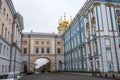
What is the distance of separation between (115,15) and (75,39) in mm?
Answer: 16850

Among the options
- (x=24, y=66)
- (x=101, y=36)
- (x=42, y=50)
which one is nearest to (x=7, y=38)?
(x=101, y=36)

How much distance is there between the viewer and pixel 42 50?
59812 mm

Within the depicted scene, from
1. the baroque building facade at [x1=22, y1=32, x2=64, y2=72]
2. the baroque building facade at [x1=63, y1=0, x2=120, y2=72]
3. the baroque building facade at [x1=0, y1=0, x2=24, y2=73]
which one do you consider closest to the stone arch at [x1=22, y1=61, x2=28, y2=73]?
the baroque building facade at [x1=22, y1=32, x2=64, y2=72]

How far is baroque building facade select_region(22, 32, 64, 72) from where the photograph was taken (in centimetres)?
5791

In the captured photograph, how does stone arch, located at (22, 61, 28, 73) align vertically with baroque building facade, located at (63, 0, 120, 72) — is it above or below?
below

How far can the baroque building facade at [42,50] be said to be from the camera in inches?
2280

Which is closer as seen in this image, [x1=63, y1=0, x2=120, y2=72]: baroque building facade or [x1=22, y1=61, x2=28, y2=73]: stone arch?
[x1=63, y1=0, x2=120, y2=72]: baroque building facade

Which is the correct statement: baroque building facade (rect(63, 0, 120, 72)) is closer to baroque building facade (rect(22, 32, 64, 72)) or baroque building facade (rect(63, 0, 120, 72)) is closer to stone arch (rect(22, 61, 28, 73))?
baroque building facade (rect(22, 32, 64, 72))

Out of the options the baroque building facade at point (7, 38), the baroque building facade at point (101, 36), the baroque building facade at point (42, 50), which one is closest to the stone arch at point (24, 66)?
the baroque building facade at point (42, 50)

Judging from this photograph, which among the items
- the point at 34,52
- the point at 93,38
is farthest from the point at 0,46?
the point at 34,52

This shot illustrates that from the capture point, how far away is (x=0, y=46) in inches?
955

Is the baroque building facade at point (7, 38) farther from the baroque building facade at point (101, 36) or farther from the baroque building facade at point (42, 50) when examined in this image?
the baroque building facade at point (42, 50)

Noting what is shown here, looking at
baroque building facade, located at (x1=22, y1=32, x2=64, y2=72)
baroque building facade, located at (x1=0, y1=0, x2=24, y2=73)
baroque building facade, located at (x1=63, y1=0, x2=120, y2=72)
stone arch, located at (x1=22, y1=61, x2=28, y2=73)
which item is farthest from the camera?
stone arch, located at (x1=22, y1=61, x2=28, y2=73)

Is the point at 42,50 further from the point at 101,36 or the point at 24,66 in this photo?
the point at 101,36
